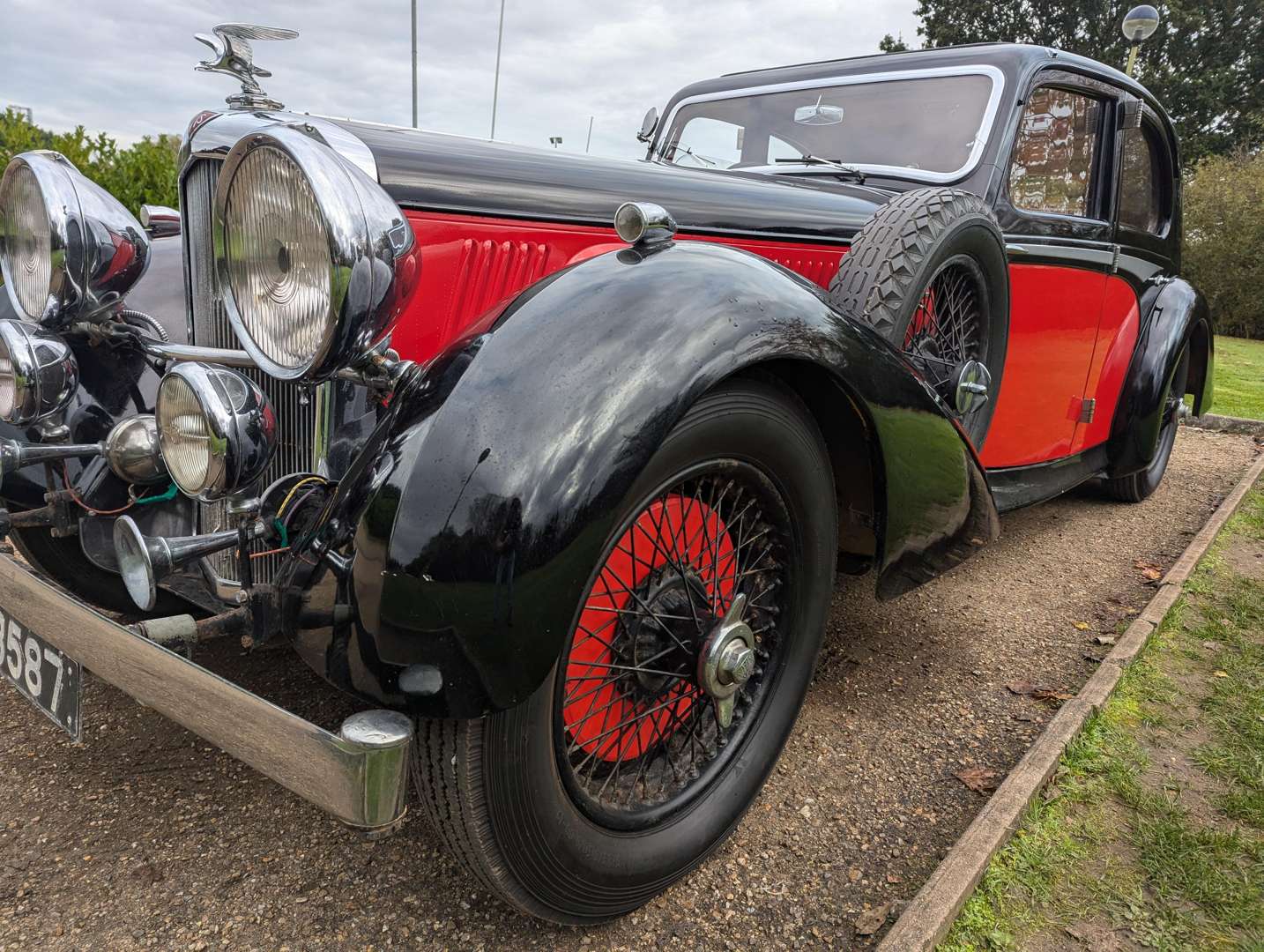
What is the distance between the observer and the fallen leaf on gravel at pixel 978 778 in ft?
6.20

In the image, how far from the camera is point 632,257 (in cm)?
137

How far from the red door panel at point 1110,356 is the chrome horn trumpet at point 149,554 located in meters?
3.08

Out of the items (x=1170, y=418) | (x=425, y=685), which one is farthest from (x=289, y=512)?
(x=1170, y=418)

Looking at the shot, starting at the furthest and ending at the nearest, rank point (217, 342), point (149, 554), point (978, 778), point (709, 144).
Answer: point (709, 144)
point (978, 778)
point (217, 342)
point (149, 554)

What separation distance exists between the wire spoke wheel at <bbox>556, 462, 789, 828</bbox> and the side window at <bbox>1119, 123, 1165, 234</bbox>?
8.45ft

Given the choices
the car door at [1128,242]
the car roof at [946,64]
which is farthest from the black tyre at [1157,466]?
the car roof at [946,64]

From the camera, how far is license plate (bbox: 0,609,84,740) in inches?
55.0

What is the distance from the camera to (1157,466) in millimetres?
4406

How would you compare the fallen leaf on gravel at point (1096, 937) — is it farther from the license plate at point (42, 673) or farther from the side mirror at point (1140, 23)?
the side mirror at point (1140, 23)

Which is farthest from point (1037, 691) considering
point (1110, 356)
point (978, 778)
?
point (1110, 356)

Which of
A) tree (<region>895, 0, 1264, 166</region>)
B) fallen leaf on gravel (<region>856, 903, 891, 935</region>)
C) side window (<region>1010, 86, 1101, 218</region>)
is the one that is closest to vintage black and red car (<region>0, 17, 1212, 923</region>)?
fallen leaf on gravel (<region>856, 903, 891, 935</region>)

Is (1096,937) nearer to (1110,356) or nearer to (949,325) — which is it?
(949,325)

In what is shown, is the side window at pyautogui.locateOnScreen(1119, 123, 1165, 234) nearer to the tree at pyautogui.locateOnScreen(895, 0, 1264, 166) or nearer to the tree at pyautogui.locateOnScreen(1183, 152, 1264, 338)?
the tree at pyautogui.locateOnScreen(1183, 152, 1264, 338)

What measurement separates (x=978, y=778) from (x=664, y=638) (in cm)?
95
